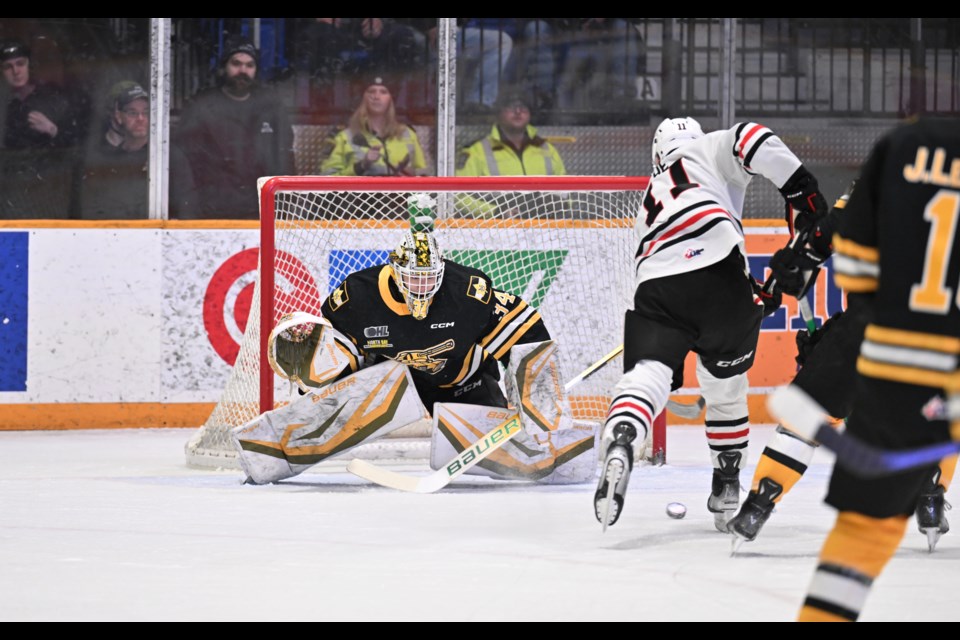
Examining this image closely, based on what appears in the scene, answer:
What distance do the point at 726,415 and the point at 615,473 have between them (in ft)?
Result: 2.00

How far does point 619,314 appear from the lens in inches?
212

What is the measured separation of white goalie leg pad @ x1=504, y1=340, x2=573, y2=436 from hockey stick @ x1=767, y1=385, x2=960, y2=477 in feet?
7.62

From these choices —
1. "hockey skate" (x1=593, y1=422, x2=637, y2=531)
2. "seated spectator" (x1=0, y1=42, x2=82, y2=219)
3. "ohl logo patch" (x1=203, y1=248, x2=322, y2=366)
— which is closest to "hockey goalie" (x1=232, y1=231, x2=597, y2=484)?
"hockey skate" (x1=593, y1=422, x2=637, y2=531)

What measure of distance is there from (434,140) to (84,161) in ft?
4.62

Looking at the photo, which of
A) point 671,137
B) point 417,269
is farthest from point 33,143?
point 671,137

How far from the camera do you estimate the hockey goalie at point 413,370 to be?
4.34 m

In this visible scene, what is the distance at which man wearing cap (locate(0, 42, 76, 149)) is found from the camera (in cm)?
600

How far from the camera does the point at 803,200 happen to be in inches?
137

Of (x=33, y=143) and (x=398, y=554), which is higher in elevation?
(x=33, y=143)

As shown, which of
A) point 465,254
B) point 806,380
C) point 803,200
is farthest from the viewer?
point 465,254

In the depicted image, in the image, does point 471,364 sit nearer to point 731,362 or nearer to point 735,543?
point 731,362

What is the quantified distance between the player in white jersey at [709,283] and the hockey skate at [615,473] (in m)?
0.07

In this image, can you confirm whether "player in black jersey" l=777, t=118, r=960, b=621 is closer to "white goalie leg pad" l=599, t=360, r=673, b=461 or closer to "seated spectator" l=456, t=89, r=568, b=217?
"white goalie leg pad" l=599, t=360, r=673, b=461

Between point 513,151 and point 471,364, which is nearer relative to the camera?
point 471,364
